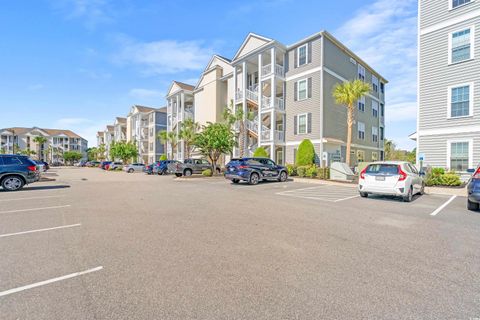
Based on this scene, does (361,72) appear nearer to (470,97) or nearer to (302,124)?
(302,124)

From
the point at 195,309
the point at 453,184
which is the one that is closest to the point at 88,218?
the point at 195,309

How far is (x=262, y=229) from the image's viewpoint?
573cm

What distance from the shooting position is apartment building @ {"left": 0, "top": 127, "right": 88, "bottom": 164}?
92.6 m

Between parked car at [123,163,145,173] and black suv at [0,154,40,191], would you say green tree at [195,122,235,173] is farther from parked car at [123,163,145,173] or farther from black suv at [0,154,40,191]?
parked car at [123,163,145,173]

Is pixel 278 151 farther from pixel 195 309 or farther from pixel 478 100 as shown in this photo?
pixel 195 309

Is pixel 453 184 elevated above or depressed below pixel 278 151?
below

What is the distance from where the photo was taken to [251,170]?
15656 millimetres

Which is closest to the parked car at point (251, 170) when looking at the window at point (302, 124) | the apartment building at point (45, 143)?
the window at point (302, 124)

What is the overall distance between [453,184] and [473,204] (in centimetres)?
707

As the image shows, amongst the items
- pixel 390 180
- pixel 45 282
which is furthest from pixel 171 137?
pixel 45 282

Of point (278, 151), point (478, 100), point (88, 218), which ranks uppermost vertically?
point (478, 100)

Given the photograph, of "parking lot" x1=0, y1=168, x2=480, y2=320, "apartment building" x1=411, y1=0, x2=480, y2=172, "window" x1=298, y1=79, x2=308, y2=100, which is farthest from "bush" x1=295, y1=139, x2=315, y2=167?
"parking lot" x1=0, y1=168, x2=480, y2=320

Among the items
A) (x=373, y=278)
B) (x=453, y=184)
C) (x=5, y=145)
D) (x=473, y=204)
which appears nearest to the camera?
(x=373, y=278)

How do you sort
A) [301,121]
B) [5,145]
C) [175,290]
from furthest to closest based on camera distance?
[5,145]
[301,121]
[175,290]
